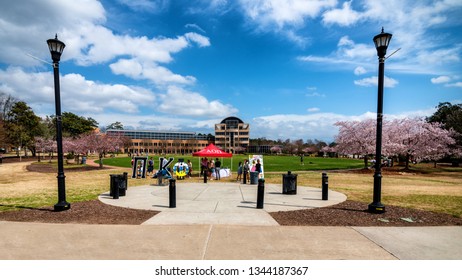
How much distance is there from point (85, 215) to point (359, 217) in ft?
27.6

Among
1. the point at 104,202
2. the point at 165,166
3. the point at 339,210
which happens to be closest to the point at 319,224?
the point at 339,210

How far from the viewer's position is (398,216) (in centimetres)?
808

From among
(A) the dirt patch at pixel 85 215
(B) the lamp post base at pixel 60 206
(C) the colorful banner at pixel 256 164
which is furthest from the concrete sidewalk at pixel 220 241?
(C) the colorful banner at pixel 256 164

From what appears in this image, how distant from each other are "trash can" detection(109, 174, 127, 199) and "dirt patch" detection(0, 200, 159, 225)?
5.25 feet

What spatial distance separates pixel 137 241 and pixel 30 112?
6411cm

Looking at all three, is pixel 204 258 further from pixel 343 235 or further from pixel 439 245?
pixel 439 245

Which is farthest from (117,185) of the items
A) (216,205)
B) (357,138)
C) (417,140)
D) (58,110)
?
(417,140)

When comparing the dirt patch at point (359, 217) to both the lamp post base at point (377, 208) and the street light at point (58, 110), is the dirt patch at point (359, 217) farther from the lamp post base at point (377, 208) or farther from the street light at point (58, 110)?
the street light at point (58, 110)

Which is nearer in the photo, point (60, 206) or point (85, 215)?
point (85, 215)

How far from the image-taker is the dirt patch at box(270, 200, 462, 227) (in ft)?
23.7

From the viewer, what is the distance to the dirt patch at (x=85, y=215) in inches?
290

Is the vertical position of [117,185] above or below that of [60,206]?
above

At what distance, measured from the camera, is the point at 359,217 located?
791 cm

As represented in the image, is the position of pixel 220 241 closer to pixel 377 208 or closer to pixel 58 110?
pixel 377 208
